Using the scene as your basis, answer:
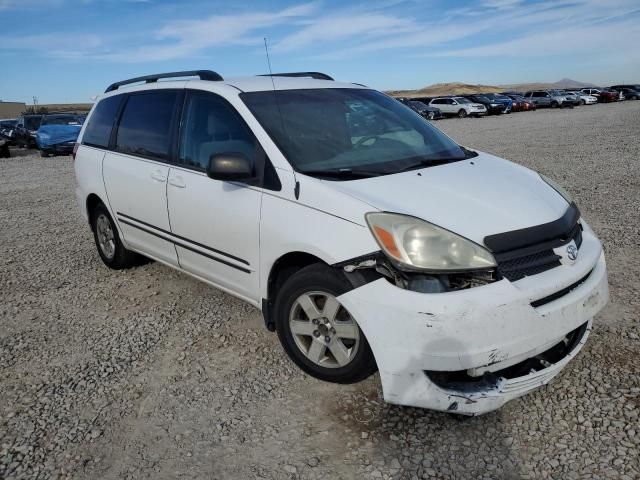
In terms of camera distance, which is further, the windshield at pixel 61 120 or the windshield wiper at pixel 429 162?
the windshield at pixel 61 120

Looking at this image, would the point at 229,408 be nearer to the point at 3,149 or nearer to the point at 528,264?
the point at 528,264

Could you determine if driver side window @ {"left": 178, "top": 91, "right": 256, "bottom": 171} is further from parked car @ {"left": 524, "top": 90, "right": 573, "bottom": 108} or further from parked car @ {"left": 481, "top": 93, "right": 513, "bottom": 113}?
parked car @ {"left": 524, "top": 90, "right": 573, "bottom": 108}

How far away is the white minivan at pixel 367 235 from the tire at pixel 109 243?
76 centimetres

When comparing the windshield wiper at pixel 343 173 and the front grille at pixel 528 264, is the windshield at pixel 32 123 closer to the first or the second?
the windshield wiper at pixel 343 173

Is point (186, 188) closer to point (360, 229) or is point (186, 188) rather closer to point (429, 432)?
point (360, 229)

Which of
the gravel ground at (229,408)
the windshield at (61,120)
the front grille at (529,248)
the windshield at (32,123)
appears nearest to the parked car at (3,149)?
the windshield at (61,120)

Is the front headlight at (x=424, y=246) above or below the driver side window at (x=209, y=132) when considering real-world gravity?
below

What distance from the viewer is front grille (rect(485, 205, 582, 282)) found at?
2.55 m

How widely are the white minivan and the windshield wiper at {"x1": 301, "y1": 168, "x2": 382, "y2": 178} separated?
0.02m

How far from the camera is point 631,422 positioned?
103 inches

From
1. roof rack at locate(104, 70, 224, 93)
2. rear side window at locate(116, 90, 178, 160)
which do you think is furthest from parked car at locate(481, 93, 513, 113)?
rear side window at locate(116, 90, 178, 160)

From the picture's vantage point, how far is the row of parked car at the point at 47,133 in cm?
1848

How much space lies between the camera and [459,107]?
35.3 m

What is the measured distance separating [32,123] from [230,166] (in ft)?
75.9
